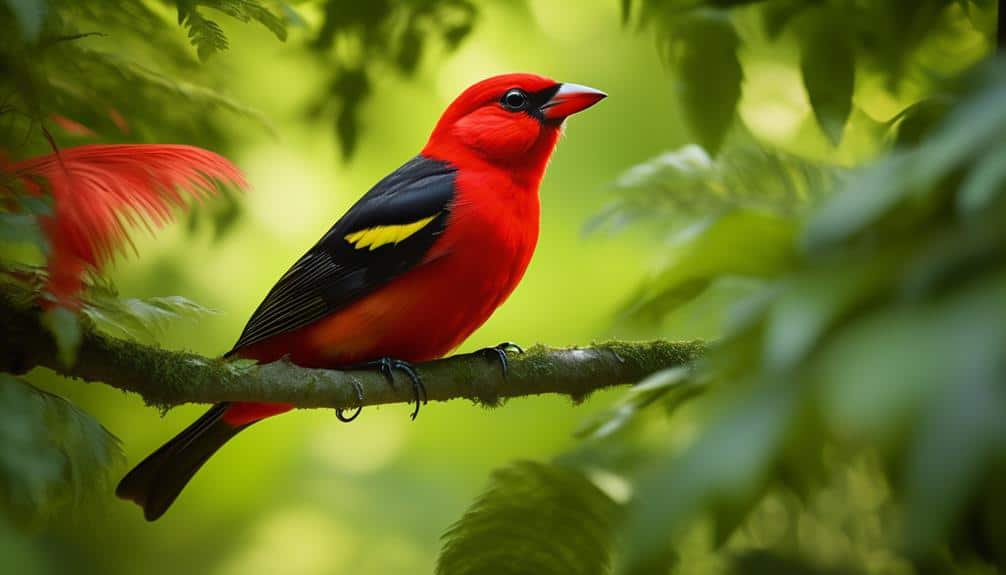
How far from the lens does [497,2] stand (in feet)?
11.4

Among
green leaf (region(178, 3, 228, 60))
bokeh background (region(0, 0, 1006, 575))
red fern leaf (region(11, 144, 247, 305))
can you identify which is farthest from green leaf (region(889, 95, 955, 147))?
green leaf (region(178, 3, 228, 60))

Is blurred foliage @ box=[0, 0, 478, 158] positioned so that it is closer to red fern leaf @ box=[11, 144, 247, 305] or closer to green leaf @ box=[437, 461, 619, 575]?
red fern leaf @ box=[11, 144, 247, 305]

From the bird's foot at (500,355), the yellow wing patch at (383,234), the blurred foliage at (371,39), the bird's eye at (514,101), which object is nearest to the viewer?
the blurred foliage at (371,39)

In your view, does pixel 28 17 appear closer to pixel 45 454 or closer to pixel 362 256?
pixel 45 454

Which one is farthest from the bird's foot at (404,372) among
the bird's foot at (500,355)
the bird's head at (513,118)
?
the bird's head at (513,118)

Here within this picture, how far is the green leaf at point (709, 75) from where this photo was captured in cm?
255

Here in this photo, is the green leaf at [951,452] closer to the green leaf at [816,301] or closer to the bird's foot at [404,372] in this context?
the green leaf at [816,301]

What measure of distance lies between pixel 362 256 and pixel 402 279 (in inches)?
8.0

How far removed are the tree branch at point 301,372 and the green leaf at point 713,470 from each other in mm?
1493

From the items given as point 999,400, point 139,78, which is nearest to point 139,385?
point 139,78

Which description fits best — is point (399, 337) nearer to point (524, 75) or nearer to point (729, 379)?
point (524, 75)

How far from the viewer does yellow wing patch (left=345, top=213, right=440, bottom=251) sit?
13.2 ft

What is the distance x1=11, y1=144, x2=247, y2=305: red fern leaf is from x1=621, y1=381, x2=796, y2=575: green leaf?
1.03 metres

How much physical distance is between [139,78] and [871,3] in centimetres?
174
